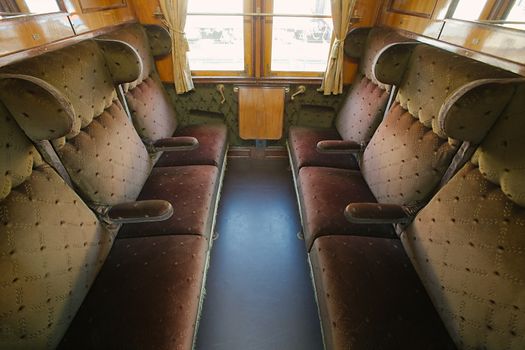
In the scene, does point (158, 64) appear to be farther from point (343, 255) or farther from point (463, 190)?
point (463, 190)

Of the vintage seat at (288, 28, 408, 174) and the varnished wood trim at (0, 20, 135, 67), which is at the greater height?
the varnished wood trim at (0, 20, 135, 67)

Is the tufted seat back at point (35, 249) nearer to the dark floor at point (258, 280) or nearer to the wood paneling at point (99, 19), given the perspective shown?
the dark floor at point (258, 280)

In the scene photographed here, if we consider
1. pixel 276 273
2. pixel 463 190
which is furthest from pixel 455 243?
pixel 276 273

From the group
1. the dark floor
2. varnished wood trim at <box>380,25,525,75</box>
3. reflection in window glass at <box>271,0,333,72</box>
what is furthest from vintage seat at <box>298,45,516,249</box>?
reflection in window glass at <box>271,0,333,72</box>

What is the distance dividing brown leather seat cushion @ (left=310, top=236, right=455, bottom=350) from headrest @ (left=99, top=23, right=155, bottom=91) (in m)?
1.80

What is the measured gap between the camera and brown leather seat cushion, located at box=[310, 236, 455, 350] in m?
1.02

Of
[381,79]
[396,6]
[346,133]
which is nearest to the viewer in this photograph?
[381,79]

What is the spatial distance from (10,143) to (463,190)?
69.8 inches

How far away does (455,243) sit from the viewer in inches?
43.4

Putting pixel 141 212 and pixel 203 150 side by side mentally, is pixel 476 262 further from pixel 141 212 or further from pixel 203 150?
pixel 203 150

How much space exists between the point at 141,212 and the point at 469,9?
2143 mm

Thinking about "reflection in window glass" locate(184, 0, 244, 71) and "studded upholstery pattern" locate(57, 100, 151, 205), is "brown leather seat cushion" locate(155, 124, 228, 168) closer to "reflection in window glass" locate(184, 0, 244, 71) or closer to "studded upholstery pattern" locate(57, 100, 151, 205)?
"studded upholstery pattern" locate(57, 100, 151, 205)

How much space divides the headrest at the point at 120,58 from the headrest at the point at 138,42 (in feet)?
0.85

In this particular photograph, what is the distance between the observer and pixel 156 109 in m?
2.20
